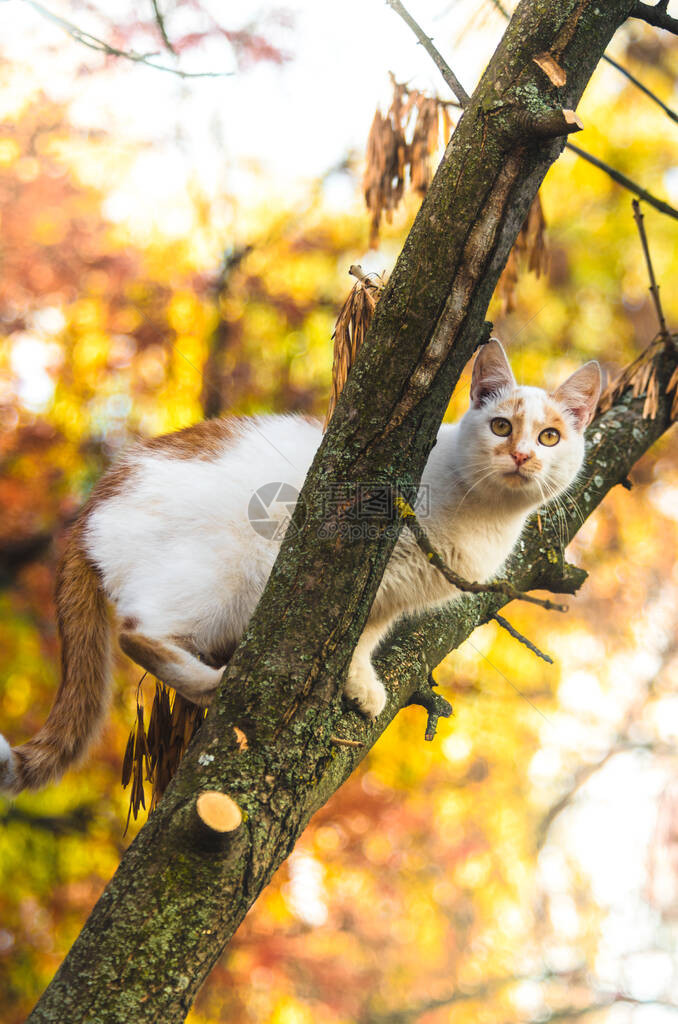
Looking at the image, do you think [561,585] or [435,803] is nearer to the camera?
[561,585]

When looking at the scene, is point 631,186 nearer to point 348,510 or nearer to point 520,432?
point 520,432

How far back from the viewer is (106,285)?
4.00 metres

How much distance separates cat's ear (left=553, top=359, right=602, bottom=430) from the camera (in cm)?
219

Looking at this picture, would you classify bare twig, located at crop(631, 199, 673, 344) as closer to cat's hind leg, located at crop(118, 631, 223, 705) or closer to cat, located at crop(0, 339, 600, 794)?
cat, located at crop(0, 339, 600, 794)

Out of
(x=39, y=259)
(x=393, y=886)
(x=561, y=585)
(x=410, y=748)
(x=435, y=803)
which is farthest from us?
(x=435, y=803)

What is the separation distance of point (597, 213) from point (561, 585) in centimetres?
377

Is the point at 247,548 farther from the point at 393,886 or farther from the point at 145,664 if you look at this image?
the point at 393,886

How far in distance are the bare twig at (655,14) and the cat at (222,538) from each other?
789mm

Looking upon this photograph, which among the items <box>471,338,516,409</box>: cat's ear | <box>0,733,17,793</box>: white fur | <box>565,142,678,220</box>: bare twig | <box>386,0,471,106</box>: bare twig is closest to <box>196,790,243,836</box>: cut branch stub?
<box>0,733,17,793</box>: white fur

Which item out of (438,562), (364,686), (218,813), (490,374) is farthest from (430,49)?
(218,813)

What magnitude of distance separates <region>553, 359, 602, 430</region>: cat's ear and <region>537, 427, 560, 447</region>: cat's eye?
0.55 feet

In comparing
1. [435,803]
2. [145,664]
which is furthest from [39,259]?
[435,803]

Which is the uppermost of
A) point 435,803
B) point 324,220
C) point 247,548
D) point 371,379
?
point 324,220

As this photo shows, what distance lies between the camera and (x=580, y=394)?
7.22ft
